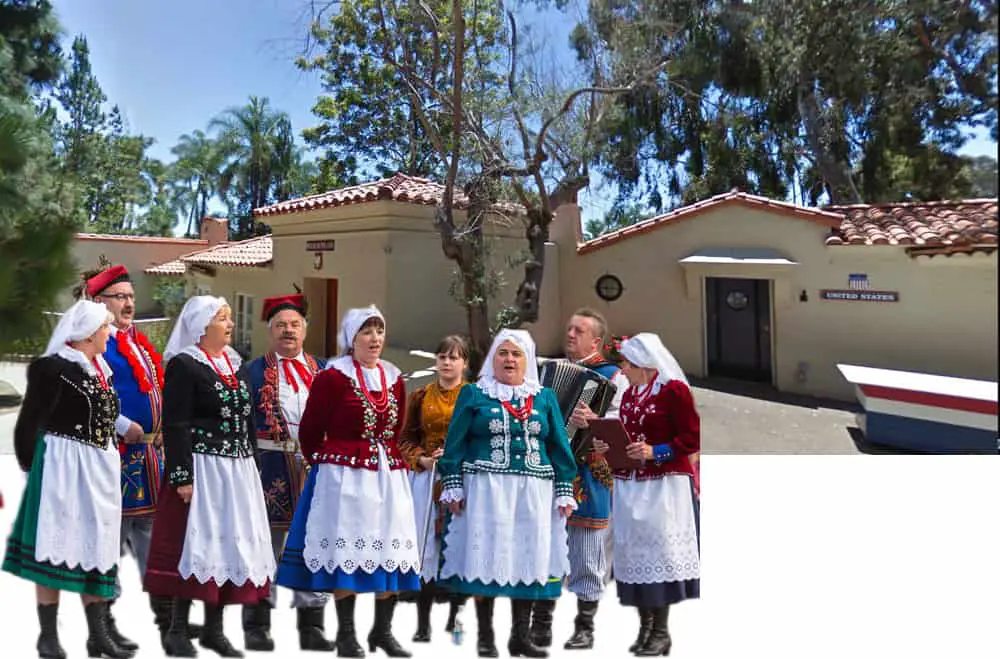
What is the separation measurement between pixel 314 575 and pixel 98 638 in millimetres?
558

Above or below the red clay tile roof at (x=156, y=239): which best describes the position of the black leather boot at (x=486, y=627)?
below

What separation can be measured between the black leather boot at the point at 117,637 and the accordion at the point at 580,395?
1260 millimetres

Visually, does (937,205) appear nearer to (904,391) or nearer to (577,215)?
(904,391)

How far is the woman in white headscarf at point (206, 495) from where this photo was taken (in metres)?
1.46

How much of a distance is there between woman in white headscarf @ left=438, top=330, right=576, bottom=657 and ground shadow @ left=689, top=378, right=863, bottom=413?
0.74 meters

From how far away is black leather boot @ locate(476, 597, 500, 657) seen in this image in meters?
1.56

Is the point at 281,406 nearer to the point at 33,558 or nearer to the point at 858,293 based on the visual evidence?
the point at 33,558

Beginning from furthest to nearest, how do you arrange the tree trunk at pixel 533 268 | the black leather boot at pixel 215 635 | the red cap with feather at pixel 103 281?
1. the tree trunk at pixel 533 268
2. the red cap with feather at pixel 103 281
3. the black leather boot at pixel 215 635

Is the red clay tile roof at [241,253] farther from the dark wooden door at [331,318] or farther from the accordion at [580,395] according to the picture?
the accordion at [580,395]

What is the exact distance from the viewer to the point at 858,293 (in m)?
1.83

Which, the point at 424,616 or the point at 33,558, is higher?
the point at 33,558

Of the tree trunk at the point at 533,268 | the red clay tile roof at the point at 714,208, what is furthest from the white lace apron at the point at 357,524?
the red clay tile roof at the point at 714,208

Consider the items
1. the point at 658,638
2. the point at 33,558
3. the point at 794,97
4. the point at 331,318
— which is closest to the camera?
the point at 33,558

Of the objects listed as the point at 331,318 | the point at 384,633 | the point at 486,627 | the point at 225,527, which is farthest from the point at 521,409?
the point at 331,318
